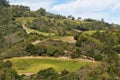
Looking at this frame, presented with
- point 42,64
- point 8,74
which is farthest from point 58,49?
point 8,74

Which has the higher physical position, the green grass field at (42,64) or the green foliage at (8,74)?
the green foliage at (8,74)

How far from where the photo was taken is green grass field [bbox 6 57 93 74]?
365 ft

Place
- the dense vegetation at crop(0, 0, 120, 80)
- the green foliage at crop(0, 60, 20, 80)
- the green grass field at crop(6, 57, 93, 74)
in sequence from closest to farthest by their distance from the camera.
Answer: the dense vegetation at crop(0, 0, 120, 80) < the green foliage at crop(0, 60, 20, 80) < the green grass field at crop(6, 57, 93, 74)

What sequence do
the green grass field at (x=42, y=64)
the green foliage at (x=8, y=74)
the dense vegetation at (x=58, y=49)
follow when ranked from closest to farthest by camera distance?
1. the dense vegetation at (x=58, y=49)
2. the green foliage at (x=8, y=74)
3. the green grass field at (x=42, y=64)

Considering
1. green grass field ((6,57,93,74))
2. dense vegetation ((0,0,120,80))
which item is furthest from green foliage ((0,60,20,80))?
green grass field ((6,57,93,74))

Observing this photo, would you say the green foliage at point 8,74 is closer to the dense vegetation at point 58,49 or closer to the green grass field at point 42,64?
the dense vegetation at point 58,49

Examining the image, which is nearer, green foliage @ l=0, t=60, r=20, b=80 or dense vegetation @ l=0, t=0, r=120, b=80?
dense vegetation @ l=0, t=0, r=120, b=80

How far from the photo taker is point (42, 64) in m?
115

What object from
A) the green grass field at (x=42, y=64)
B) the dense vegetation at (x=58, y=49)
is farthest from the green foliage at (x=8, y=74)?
the green grass field at (x=42, y=64)

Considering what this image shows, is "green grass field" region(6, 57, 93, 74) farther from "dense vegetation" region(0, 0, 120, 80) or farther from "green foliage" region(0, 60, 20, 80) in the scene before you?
"green foliage" region(0, 60, 20, 80)

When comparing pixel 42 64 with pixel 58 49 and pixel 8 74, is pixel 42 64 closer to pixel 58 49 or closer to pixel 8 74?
pixel 58 49

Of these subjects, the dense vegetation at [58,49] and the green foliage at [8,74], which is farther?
the green foliage at [8,74]

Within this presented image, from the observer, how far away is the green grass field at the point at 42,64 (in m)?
111

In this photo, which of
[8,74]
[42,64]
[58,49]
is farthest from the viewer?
[58,49]
